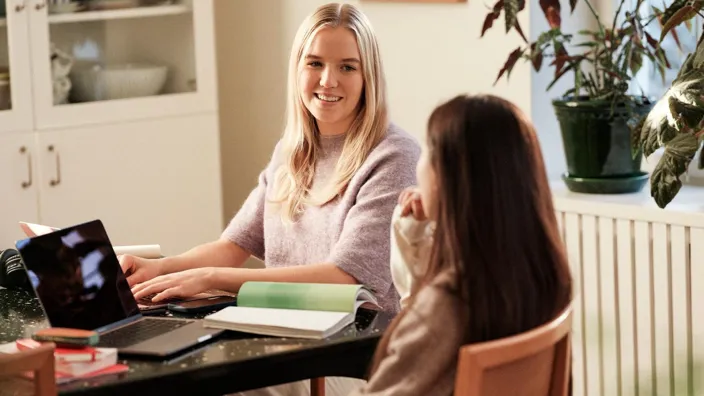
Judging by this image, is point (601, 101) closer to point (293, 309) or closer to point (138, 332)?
point (293, 309)

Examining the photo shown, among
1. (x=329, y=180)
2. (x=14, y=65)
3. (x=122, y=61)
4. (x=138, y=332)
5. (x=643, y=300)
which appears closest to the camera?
(x=138, y=332)

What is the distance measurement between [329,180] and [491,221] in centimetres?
93

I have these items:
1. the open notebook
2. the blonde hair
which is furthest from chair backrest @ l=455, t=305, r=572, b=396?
the blonde hair

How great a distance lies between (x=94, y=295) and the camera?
6.29ft

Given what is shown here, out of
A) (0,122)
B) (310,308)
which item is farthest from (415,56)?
(310,308)

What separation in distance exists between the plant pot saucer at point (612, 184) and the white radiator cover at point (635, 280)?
2 cm

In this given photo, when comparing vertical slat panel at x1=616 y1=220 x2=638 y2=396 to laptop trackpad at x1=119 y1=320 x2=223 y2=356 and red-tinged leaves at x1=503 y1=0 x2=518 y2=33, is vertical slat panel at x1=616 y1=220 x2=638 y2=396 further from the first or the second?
laptop trackpad at x1=119 y1=320 x2=223 y2=356

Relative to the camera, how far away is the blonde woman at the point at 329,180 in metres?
2.24

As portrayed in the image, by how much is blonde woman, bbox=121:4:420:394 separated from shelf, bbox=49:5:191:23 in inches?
54.8

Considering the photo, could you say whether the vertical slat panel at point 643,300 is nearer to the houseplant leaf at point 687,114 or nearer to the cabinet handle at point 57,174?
the houseplant leaf at point 687,114

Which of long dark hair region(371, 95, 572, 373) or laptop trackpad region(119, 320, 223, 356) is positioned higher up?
long dark hair region(371, 95, 572, 373)

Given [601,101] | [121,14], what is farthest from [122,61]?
[601,101]

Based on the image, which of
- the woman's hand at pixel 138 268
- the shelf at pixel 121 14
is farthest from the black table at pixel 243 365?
the shelf at pixel 121 14

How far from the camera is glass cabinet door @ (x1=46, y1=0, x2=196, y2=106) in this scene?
365 centimetres
